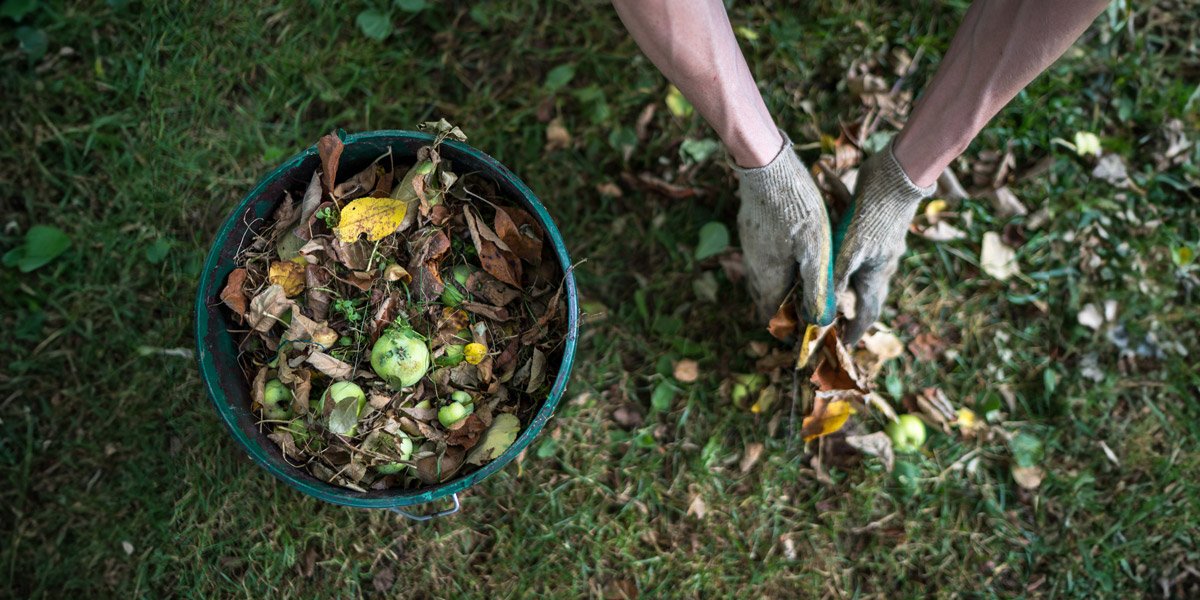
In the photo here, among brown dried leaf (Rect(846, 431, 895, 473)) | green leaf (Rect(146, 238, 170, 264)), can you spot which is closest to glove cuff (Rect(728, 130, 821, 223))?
brown dried leaf (Rect(846, 431, 895, 473))

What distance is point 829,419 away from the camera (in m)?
2.23

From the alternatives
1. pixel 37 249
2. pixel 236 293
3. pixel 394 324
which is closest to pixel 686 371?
pixel 394 324

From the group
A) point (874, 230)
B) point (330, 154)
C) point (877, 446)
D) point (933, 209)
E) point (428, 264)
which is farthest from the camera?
point (933, 209)

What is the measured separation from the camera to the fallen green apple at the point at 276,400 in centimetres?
192

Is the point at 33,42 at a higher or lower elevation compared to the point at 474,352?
higher

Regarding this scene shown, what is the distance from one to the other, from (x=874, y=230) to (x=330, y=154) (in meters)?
1.42

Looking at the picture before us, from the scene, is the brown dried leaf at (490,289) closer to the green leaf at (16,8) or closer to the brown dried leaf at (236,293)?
the brown dried leaf at (236,293)

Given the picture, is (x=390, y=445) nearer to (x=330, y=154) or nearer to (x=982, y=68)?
(x=330, y=154)

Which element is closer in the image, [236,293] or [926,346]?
[236,293]

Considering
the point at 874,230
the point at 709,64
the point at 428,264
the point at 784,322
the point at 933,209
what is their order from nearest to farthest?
the point at 709,64, the point at 428,264, the point at 874,230, the point at 784,322, the point at 933,209

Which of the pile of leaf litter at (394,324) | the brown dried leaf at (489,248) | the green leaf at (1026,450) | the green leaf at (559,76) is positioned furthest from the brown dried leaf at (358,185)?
the green leaf at (1026,450)

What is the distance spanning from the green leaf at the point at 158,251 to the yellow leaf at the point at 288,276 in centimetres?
69

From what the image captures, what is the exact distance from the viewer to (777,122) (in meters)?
2.46

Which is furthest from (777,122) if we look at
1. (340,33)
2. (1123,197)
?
(340,33)
